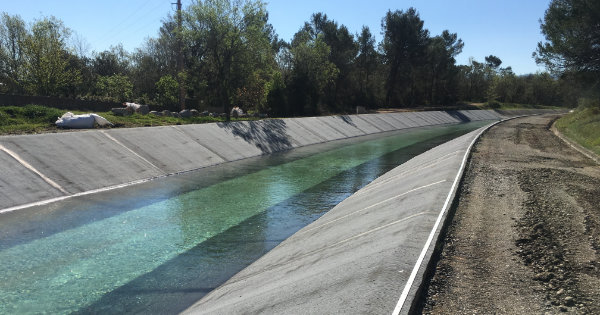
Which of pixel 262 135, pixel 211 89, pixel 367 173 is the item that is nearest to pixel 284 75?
pixel 211 89

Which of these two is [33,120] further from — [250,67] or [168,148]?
[250,67]

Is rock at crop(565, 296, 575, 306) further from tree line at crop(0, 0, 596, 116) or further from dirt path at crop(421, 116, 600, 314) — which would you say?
tree line at crop(0, 0, 596, 116)

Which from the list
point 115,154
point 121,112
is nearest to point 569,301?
point 115,154

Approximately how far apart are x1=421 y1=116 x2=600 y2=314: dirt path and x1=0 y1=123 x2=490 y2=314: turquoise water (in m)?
4.87

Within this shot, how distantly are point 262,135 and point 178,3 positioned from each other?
19.0 meters

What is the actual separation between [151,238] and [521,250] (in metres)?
9.13

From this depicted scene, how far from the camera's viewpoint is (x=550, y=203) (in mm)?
10891

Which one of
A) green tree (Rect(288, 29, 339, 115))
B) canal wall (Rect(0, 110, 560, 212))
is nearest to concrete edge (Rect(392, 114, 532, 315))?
canal wall (Rect(0, 110, 560, 212))

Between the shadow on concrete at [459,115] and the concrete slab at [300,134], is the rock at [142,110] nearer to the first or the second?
the concrete slab at [300,134]

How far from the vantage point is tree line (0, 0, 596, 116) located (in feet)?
122

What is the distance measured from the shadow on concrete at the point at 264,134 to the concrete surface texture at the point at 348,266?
18.5m

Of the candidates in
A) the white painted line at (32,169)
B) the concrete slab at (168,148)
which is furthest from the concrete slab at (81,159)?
the concrete slab at (168,148)

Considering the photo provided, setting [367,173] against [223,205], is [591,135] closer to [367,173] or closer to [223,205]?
[367,173]

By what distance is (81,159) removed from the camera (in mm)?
17812
